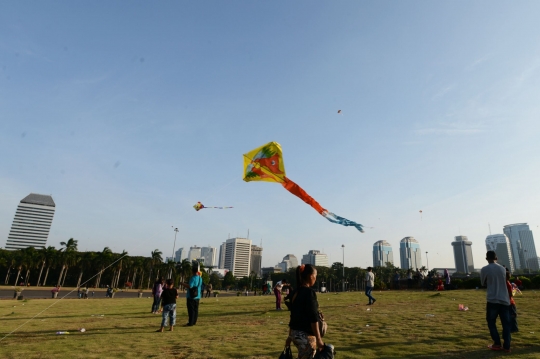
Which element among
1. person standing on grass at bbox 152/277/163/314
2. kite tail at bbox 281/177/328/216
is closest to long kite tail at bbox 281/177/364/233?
kite tail at bbox 281/177/328/216

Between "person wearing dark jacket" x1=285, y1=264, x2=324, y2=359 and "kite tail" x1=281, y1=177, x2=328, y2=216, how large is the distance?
23.3 feet

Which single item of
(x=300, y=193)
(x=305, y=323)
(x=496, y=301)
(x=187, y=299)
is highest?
(x=300, y=193)

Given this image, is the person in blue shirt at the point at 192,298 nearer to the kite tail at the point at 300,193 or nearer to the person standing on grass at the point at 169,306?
the person standing on grass at the point at 169,306

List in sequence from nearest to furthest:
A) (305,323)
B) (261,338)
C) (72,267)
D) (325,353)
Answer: (325,353)
(305,323)
(261,338)
(72,267)

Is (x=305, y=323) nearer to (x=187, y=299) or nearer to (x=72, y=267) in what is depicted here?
(x=187, y=299)

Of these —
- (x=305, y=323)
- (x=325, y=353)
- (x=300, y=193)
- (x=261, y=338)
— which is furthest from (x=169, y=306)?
(x=325, y=353)

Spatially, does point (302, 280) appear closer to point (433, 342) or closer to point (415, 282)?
point (433, 342)

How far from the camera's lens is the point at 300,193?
12.5m

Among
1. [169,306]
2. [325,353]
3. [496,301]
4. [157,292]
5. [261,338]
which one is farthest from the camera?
[157,292]

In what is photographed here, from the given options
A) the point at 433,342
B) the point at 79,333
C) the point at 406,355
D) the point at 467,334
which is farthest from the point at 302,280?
the point at 79,333

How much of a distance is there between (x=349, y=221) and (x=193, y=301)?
6471mm

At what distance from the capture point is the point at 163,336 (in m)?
10.2

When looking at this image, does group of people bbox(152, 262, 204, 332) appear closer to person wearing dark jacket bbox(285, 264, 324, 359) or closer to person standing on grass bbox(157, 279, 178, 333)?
person standing on grass bbox(157, 279, 178, 333)

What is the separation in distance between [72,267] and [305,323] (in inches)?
4254
